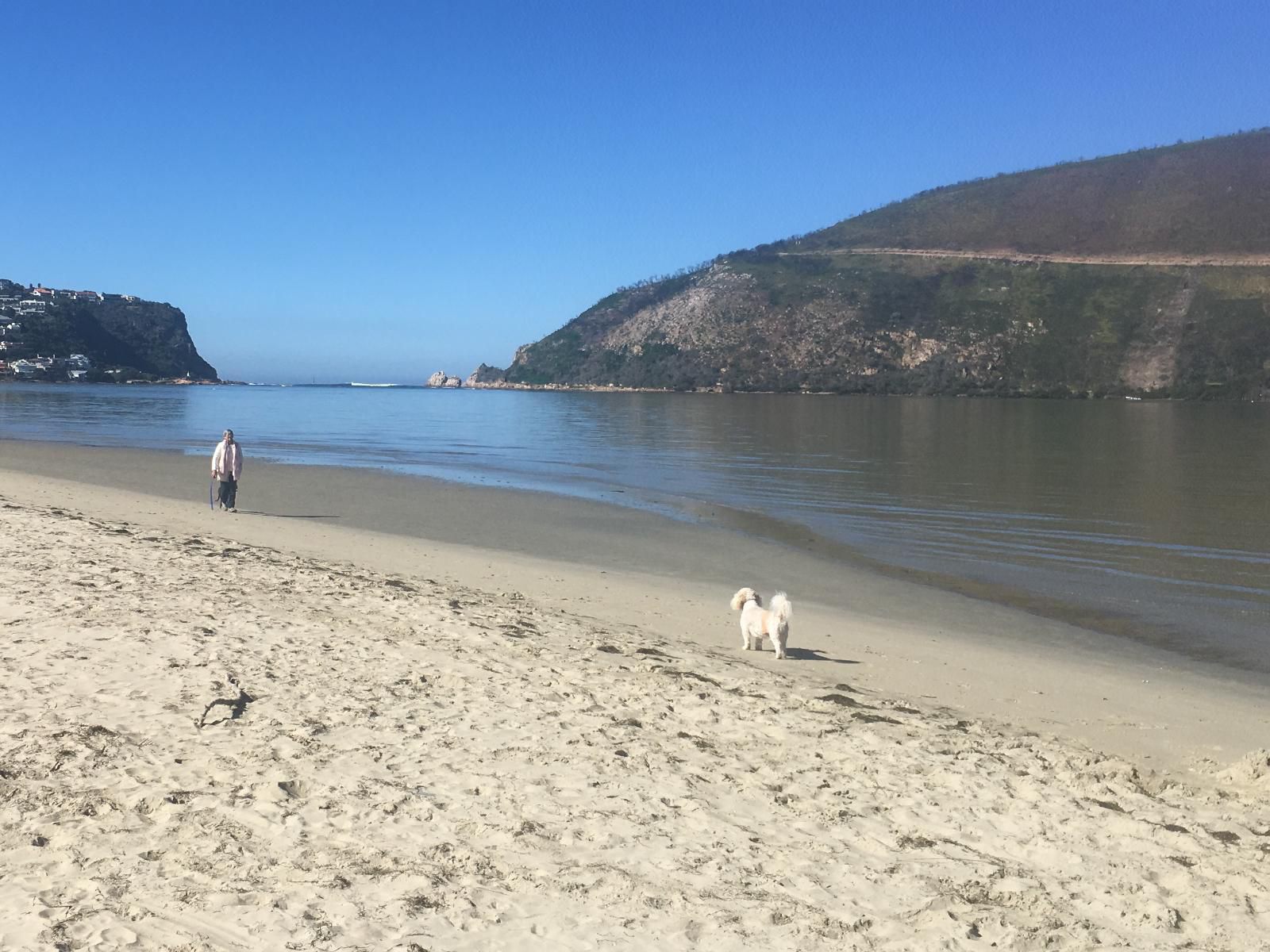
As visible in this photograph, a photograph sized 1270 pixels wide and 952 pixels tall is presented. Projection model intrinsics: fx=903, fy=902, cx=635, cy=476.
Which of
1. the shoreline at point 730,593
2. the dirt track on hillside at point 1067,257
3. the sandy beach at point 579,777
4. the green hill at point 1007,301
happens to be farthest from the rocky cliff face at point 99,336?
the sandy beach at point 579,777

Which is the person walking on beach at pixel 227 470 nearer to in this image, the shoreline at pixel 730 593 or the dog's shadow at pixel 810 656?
the shoreline at pixel 730 593

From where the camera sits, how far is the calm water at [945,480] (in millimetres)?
13578

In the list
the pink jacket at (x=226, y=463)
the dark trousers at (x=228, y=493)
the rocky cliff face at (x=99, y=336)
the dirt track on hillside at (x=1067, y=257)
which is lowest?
the dark trousers at (x=228, y=493)

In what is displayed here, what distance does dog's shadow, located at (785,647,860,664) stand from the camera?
900cm

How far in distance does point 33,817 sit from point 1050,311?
151947 millimetres

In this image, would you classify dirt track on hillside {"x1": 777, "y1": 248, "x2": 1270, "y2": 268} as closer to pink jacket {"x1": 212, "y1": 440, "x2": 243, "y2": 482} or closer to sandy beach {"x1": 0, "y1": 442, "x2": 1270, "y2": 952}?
pink jacket {"x1": 212, "y1": 440, "x2": 243, "y2": 482}

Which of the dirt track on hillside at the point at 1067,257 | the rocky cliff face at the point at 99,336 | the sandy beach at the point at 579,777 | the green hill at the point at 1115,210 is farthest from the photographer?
the rocky cliff face at the point at 99,336

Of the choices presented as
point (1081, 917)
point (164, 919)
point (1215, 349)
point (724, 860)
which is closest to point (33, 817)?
point (164, 919)

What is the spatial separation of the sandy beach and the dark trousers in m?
7.23

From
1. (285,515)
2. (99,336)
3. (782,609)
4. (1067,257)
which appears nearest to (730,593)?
(782,609)

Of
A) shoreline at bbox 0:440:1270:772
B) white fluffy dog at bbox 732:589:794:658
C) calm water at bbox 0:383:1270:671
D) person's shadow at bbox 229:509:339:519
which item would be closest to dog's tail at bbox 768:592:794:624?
white fluffy dog at bbox 732:589:794:658

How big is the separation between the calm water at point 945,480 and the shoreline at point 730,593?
1567mm

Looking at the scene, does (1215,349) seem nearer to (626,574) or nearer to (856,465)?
(856,465)

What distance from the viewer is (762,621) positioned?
9.05 m
